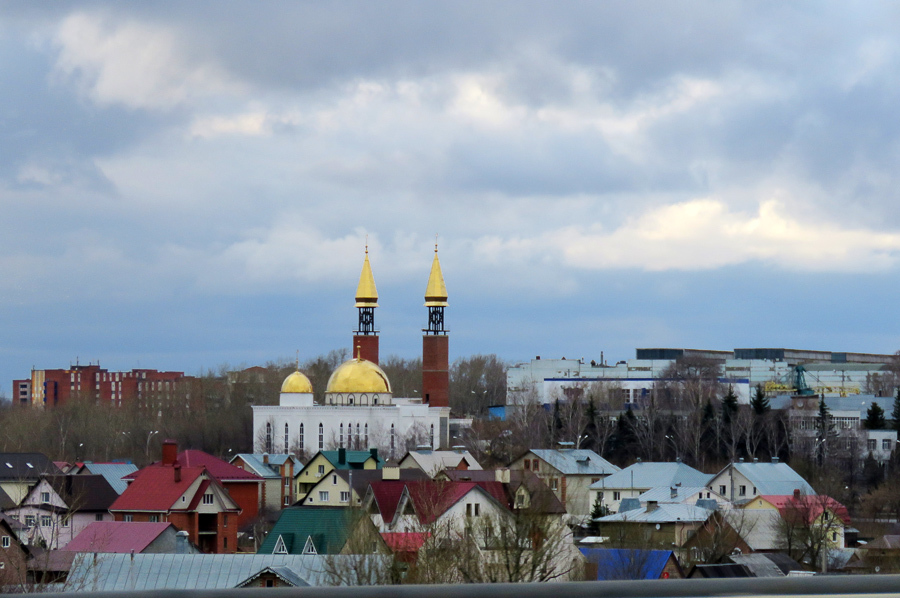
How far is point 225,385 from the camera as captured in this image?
110m

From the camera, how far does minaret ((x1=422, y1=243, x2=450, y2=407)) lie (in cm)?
7950

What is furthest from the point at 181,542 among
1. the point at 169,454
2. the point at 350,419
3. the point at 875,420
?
the point at 875,420

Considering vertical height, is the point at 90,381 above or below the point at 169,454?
above

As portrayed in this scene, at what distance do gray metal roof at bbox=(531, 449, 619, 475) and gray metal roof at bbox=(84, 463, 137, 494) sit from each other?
16304 mm

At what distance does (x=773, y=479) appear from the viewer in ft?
156

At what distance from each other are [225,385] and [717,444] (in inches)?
2189

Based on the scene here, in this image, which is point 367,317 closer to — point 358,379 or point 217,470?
point 358,379

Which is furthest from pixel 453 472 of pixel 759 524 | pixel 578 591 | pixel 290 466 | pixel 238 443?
pixel 238 443

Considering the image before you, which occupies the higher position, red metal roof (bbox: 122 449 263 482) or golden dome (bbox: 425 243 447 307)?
golden dome (bbox: 425 243 447 307)

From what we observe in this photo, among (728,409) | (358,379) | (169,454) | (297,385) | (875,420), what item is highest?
(358,379)

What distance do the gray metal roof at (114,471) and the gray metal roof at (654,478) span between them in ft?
59.3

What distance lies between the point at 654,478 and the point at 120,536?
25.5 metres

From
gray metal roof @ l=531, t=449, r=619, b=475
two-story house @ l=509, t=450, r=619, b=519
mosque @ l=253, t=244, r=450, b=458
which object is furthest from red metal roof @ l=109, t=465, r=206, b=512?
mosque @ l=253, t=244, r=450, b=458

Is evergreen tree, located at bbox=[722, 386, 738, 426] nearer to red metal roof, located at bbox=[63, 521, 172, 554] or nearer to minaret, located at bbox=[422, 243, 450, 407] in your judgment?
minaret, located at bbox=[422, 243, 450, 407]
